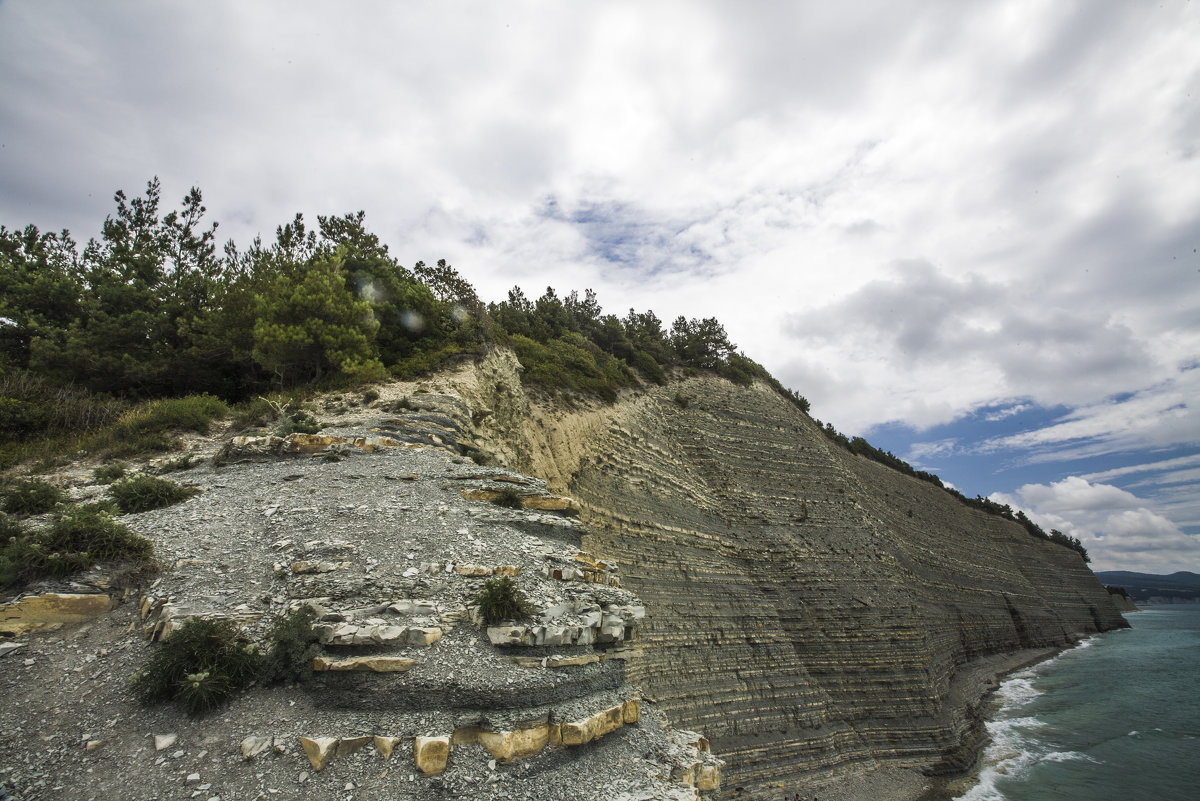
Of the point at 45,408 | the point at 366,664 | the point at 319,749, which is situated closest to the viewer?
the point at 319,749

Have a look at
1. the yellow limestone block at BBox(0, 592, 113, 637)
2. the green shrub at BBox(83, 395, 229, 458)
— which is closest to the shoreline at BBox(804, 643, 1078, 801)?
the yellow limestone block at BBox(0, 592, 113, 637)

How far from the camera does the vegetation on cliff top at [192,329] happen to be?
13516mm

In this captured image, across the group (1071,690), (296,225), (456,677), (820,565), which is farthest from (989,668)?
(296,225)

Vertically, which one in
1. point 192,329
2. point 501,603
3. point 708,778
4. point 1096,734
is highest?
point 192,329

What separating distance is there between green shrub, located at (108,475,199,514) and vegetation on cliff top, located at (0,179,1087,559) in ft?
11.9

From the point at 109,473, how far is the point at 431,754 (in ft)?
32.1

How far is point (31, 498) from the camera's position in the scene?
8.14 meters

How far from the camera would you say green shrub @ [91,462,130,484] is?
32.3ft

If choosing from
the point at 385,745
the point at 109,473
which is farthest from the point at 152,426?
the point at 385,745

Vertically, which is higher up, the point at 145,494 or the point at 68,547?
the point at 145,494

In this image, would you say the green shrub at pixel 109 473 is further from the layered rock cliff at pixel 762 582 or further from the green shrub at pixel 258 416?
the layered rock cliff at pixel 762 582

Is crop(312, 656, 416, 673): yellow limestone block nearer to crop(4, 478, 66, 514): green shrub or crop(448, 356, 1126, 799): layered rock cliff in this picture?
crop(4, 478, 66, 514): green shrub

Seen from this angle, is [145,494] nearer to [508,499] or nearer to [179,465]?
[179,465]

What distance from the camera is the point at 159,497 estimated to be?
346 inches
